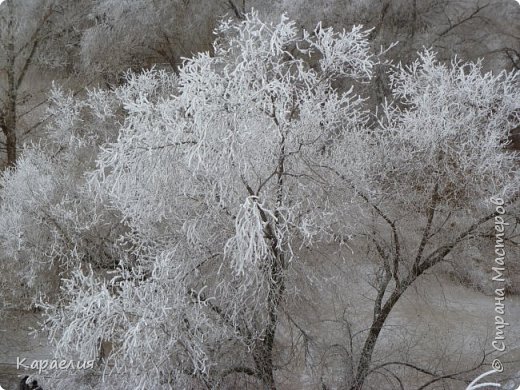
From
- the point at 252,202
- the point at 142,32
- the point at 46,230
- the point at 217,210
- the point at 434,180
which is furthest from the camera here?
the point at 142,32

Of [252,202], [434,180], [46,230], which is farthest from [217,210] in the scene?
[46,230]

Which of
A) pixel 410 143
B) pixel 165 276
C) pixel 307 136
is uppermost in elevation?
pixel 410 143

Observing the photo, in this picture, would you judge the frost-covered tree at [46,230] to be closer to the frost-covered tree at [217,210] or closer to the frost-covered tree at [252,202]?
the frost-covered tree at [252,202]

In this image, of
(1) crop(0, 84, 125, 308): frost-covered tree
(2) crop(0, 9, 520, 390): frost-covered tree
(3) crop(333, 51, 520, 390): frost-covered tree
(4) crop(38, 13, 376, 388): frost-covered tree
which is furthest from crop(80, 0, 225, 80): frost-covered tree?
(3) crop(333, 51, 520, 390): frost-covered tree

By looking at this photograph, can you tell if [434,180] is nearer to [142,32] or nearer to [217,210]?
[217,210]

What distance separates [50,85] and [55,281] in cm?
261

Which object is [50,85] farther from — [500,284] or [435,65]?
[500,284]

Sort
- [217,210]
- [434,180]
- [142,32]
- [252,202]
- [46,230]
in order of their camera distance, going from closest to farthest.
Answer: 1. [252,202]
2. [217,210]
3. [434,180]
4. [46,230]
5. [142,32]

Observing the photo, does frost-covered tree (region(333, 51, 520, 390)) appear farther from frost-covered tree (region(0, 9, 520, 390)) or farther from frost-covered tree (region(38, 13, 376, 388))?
frost-covered tree (region(38, 13, 376, 388))

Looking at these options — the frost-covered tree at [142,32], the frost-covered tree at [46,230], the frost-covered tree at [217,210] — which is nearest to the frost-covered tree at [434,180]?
the frost-covered tree at [217,210]

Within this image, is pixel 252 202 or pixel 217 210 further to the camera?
pixel 217 210

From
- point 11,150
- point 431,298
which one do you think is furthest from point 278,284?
point 11,150

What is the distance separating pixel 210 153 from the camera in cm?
448

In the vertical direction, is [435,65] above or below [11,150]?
above
